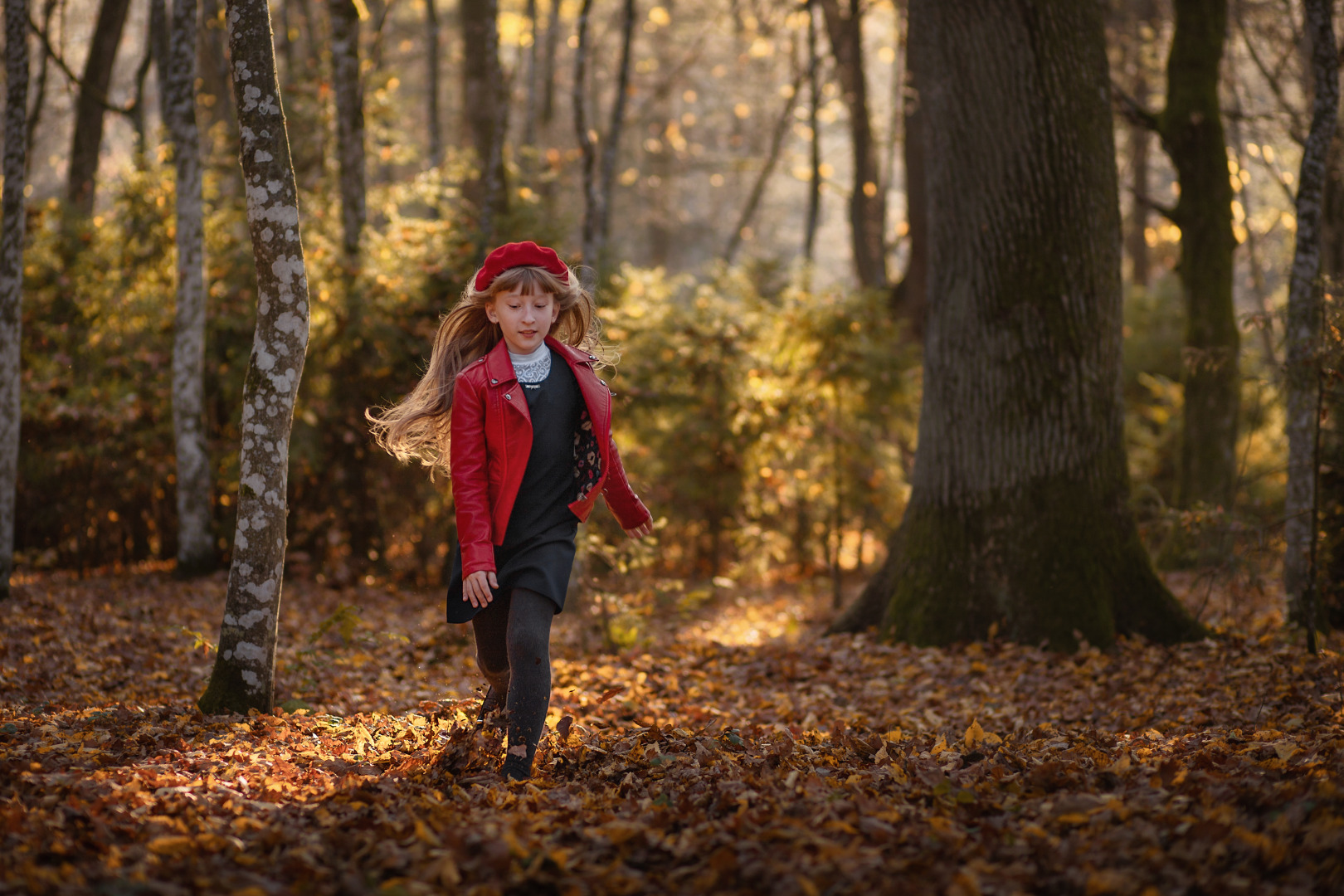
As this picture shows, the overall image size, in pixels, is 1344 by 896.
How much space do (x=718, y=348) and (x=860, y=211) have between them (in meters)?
6.51

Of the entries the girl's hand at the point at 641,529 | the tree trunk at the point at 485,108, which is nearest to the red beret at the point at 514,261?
the girl's hand at the point at 641,529

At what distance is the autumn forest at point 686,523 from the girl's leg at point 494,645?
0.6 inches

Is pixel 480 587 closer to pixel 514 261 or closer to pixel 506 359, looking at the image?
pixel 506 359

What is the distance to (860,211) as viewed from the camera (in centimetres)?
1551

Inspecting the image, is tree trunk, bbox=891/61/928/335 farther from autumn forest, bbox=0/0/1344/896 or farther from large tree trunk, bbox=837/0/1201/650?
large tree trunk, bbox=837/0/1201/650

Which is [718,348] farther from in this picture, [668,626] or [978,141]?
[978,141]

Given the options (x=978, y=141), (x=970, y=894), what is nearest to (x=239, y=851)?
(x=970, y=894)

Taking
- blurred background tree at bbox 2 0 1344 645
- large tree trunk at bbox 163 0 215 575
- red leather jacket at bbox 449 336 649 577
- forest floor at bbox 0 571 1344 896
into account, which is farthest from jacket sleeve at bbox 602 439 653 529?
large tree trunk at bbox 163 0 215 575

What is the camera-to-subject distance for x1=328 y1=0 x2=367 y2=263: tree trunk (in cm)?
959

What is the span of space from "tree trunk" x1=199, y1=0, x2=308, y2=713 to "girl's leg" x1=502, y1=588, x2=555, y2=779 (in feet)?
4.61

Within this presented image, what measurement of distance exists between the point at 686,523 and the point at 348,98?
5.93 m

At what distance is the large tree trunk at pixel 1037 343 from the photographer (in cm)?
597

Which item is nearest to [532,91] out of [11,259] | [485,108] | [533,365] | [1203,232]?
[485,108]

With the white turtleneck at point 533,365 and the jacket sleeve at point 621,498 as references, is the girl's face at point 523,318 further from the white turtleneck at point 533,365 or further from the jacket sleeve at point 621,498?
the jacket sleeve at point 621,498
